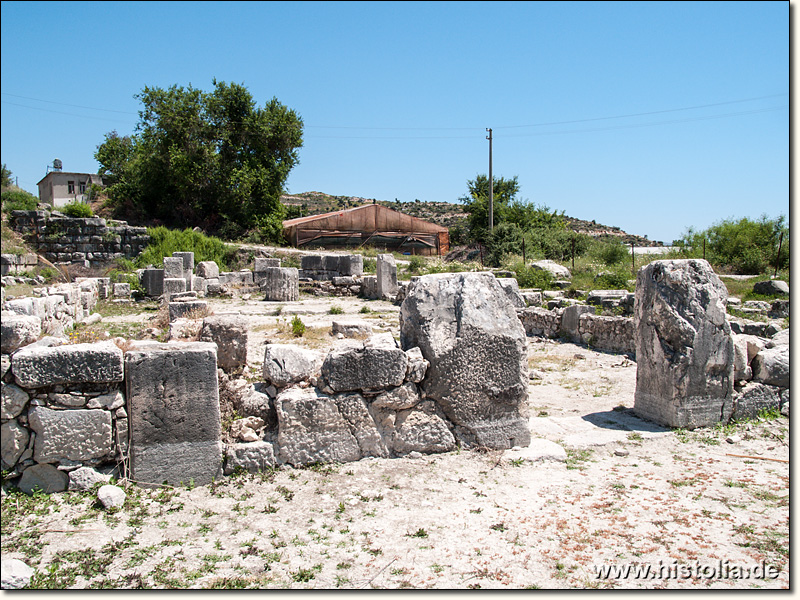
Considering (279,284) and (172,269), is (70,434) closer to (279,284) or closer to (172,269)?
(279,284)

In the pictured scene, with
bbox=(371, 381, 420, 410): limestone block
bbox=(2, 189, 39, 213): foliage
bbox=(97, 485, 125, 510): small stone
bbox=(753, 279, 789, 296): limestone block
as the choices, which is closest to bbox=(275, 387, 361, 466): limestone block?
bbox=(371, 381, 420, 410): limestone block

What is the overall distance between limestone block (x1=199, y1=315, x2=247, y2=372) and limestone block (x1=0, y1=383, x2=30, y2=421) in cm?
200

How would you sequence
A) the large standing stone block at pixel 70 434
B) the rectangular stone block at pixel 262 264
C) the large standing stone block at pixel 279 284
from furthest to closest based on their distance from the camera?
1. the rectangular stone block at pixel 262 264
2. the large standing stone block at pixel 279 284
3. the large standing stone block at pixel 70 434

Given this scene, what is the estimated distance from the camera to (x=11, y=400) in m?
4.10

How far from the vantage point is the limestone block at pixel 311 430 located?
188 inches

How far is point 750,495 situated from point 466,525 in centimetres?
226

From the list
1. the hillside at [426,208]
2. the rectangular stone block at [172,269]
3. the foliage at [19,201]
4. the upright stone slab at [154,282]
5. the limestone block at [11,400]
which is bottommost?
the limestone block at [11,400]

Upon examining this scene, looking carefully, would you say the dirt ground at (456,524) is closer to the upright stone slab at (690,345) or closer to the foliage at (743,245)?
the upright stone slab at (690,345)

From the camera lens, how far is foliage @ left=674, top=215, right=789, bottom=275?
2117 centimetres

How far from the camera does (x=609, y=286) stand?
16.8 metres

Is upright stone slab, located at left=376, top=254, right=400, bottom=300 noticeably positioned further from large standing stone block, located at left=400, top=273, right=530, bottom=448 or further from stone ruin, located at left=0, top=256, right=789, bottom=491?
large standing stone block, located at left=400, top=273, right=530, bottom=448

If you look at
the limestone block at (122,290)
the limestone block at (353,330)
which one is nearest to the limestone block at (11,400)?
the limestone block at (353,330)

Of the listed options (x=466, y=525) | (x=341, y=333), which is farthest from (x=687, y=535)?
(x=341, y=333)

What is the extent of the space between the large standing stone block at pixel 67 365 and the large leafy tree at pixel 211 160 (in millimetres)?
25875
